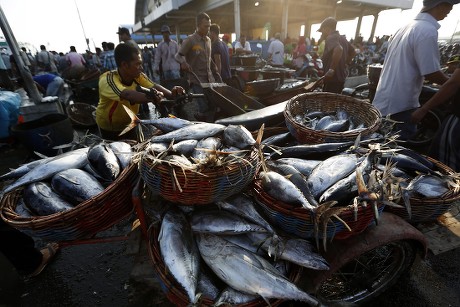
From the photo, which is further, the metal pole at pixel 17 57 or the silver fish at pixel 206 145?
the metal pole at pixel 17 57

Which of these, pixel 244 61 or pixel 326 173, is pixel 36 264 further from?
pixel 244 61

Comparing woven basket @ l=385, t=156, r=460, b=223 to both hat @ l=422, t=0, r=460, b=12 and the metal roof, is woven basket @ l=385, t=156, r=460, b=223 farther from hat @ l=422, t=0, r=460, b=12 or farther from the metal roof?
the metal roof

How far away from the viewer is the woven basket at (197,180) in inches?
51.1

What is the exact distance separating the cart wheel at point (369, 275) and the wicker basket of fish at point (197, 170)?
148cm

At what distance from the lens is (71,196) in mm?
1699

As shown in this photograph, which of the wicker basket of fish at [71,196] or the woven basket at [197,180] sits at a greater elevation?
the woven basket at [197,180]

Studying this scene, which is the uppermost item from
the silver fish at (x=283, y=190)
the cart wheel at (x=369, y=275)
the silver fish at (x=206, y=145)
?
the silver fish at (x=206, y=145)

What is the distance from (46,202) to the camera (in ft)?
5.33

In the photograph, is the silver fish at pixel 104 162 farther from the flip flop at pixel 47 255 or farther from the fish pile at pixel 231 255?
the flip flop at pixel 47 255

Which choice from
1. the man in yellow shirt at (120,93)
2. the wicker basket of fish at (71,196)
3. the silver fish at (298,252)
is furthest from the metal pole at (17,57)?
the silver fish at (298,252)

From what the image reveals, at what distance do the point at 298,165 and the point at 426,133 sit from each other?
504 cm

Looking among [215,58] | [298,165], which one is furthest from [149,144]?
[215,58]

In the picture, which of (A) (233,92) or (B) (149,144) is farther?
(A) (233,92)

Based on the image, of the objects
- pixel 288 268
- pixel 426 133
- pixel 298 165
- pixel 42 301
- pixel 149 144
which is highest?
pixel 149 144
